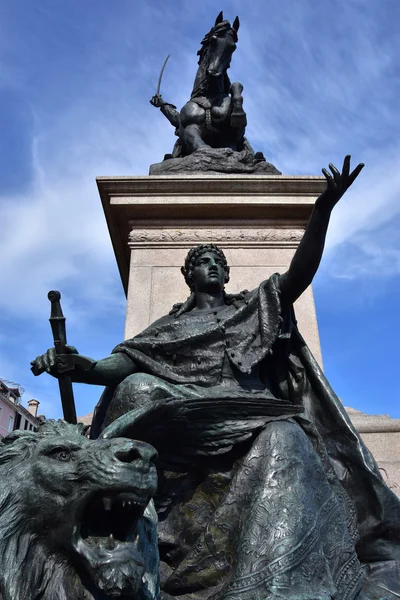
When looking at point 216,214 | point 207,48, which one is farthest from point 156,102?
point 216,214

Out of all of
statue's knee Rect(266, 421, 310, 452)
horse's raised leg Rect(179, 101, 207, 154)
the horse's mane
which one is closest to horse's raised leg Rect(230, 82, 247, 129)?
horse's raised leg Rect(179, 101, 207, 154)

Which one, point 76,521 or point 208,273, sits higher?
point 208,273

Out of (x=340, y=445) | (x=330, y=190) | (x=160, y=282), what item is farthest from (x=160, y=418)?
(x=160, y=282)

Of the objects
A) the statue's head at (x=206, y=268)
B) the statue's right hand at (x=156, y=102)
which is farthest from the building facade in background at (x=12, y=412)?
the statue's head at (x=206, y=268)

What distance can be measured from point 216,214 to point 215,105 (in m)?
2.48

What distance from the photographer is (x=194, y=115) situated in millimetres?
7625

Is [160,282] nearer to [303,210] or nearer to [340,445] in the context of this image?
[303,210]

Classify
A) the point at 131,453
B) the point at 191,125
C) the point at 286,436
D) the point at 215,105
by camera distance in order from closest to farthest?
the point at 131,453, the point at 286,436, the point at 191,125, the point at 215,105

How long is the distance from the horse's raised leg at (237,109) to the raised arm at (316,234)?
13.0 feet

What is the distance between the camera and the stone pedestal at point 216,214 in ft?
19.0

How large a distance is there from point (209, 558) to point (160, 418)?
736mm

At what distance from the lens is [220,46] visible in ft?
26.2

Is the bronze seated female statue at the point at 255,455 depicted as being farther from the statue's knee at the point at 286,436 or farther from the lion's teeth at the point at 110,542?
the lion's teeth at the point at 110,542

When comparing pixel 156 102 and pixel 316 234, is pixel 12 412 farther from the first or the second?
pixel 316 234
